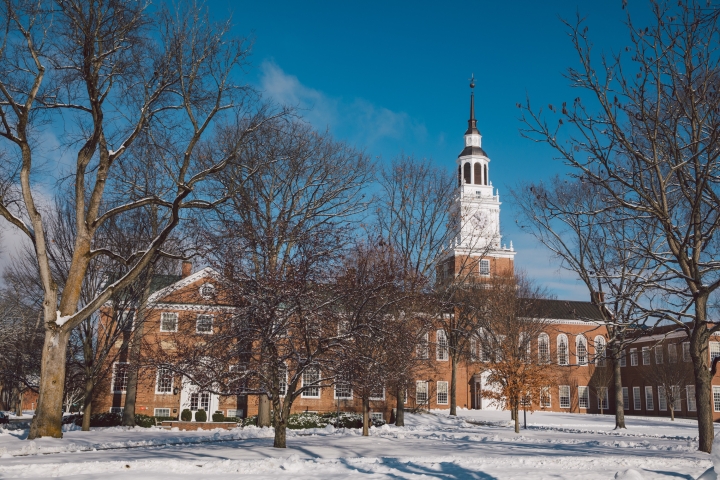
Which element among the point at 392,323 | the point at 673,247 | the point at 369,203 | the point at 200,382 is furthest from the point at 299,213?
the point at 673,247

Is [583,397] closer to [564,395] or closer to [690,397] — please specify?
[564,395]

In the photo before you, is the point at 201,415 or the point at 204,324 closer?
the point at 204,324

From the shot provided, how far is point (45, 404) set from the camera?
15008 millimetres

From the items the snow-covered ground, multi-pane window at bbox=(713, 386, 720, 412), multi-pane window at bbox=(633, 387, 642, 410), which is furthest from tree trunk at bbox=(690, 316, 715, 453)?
multi-pane window at bbox=(633, 387, 642, 410)

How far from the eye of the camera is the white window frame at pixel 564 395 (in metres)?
55.0

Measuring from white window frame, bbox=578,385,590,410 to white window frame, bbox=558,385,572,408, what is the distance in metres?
0.96

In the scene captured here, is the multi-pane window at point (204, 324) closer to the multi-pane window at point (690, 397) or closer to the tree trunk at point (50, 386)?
the tree trunk at point (50, 386)

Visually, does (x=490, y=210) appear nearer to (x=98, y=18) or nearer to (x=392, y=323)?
(x=392, y=323)

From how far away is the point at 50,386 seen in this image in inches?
589

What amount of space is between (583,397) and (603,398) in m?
1.63

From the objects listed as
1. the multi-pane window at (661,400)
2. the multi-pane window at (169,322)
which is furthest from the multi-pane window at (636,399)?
the multi-pane window at (169,322)

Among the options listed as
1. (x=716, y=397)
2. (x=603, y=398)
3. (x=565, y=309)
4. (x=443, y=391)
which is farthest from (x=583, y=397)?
(x=443, y=391)

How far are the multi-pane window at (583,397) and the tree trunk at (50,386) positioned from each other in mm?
48886

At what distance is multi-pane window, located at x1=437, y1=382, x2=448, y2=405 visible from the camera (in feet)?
163
